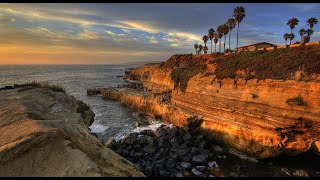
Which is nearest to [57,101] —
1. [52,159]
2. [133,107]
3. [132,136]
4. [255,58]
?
[132,136]

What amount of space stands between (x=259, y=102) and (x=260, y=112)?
1.11 meters

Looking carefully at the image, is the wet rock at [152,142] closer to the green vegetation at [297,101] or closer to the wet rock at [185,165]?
the wet rock at [185,165]

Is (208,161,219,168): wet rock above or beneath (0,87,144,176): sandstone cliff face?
beneath

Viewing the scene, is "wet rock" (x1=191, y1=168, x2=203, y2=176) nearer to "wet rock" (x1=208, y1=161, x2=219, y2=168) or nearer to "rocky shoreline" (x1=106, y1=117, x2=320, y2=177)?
"rocky shoreline" (x1=106, y1=117, x2=320, y2=177)

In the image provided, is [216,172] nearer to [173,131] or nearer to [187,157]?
[187,157]

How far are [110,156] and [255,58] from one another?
23.8 metres

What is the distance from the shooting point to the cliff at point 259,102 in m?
21.2

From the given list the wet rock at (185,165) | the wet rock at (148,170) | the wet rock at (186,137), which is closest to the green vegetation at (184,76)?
the wet rock at (186,137)

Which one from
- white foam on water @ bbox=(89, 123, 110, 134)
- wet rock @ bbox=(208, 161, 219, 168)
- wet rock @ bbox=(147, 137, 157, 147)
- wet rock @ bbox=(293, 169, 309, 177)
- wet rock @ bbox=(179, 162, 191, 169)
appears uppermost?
wet rock @ bbox=(147, 137, 157, 147)

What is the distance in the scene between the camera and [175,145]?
2450 centimetres

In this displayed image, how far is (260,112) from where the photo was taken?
23484 mm

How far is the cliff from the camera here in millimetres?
21250

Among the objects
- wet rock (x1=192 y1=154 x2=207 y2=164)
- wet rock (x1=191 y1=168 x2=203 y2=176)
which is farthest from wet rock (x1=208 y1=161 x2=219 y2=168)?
wet rock (x1=191 y1=168 x2=203 y2=176)

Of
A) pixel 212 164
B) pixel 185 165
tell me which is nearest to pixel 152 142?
pixel 185 165
